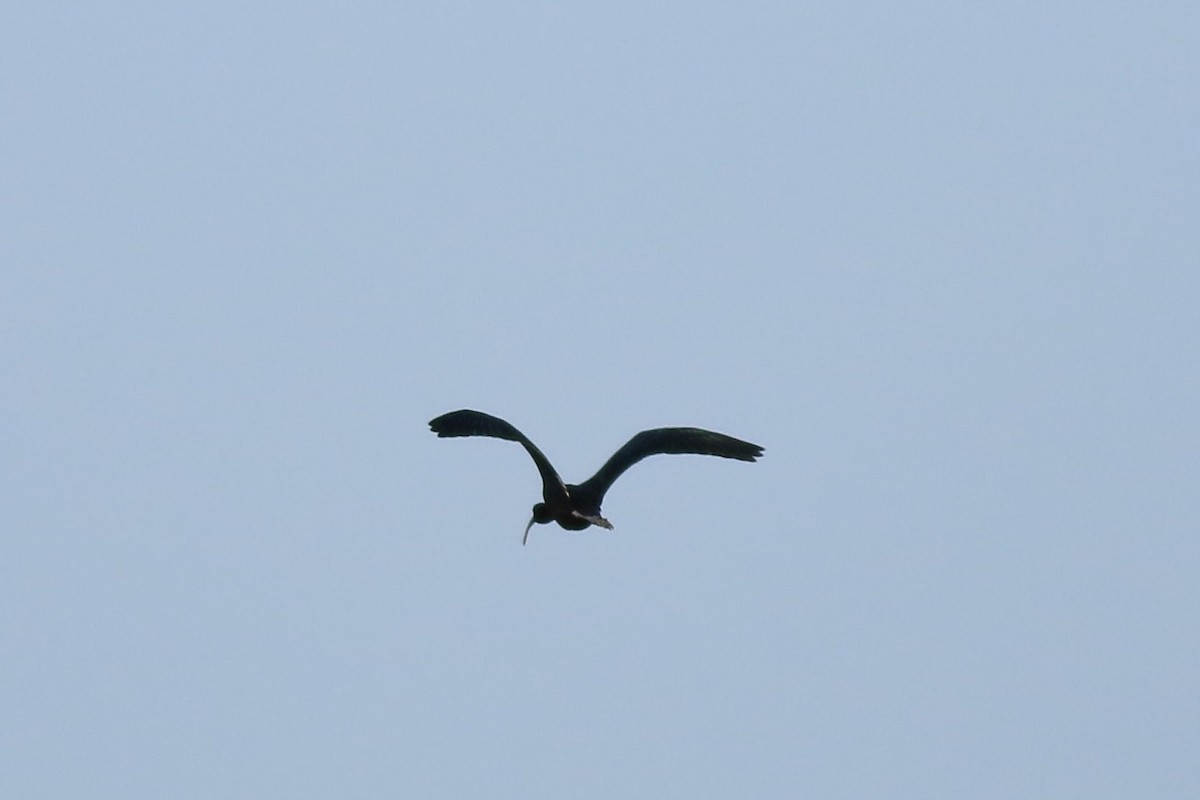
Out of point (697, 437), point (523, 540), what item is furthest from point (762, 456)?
point (523, 540)

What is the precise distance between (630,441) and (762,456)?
2240mm

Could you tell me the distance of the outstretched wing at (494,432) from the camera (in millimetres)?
49250

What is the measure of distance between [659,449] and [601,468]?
3.46 ft

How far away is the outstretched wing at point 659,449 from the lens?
1946 inches

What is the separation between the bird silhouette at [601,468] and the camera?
49375 millimetres

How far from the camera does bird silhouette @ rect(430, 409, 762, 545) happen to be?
4938 centimetres

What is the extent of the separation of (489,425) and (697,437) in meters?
3.51

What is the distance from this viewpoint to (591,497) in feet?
163

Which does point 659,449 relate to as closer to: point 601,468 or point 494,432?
point 601,468

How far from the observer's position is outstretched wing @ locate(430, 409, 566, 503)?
162 feet

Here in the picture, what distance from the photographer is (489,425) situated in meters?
49.7

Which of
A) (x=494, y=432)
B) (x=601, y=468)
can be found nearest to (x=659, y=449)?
(x=601, y=468)

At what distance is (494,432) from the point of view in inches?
1959

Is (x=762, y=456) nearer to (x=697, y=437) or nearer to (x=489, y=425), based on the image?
(x=697, y=437)
